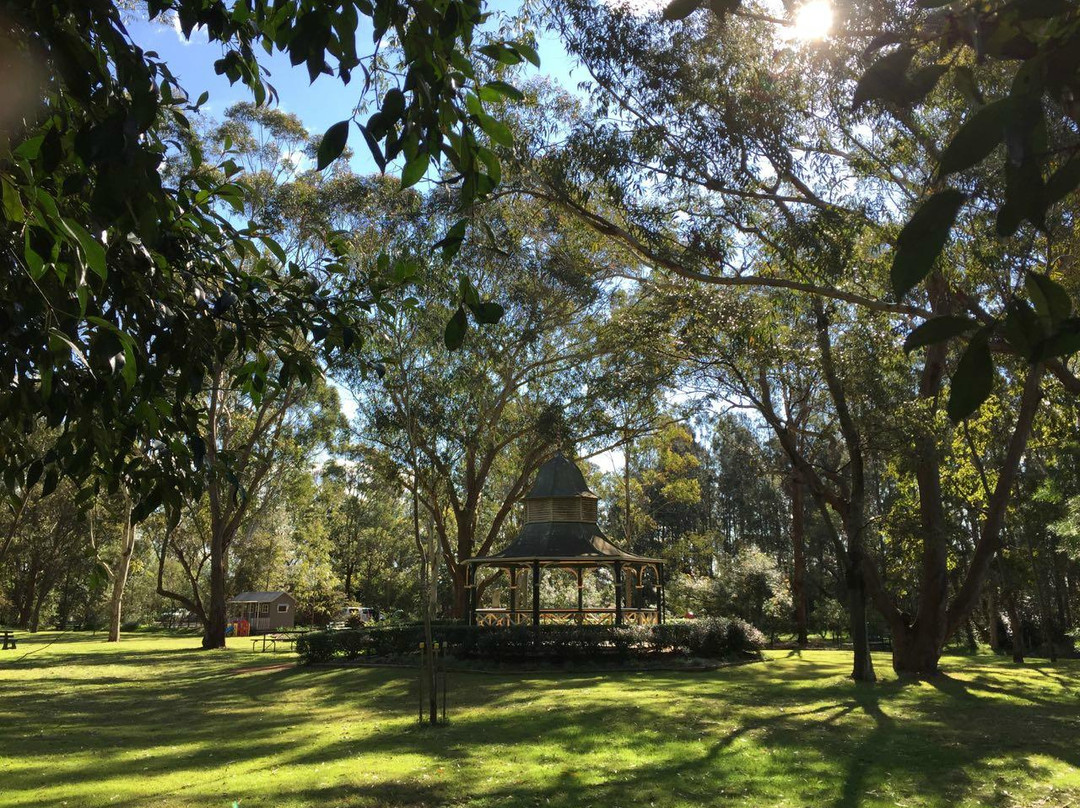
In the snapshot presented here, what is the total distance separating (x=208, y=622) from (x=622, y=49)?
27.3 metres

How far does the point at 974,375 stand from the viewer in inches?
36.5

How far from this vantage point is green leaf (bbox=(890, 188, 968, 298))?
0.85 m

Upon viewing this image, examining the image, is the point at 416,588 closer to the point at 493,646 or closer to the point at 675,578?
the point at 675,578

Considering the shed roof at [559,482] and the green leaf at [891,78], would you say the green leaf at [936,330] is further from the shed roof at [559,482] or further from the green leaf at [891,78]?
the shed roof at [559,482]

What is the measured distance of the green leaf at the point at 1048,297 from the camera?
912mm

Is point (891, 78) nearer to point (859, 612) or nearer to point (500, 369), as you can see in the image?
point (859, 612)

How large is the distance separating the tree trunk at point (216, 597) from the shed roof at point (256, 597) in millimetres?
15843

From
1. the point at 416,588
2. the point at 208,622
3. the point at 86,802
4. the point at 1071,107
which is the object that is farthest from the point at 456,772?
the point at 416,588

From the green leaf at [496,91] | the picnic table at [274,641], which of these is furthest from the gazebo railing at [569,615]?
the green leaf at [496,91]

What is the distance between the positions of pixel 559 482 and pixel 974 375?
2336 cm

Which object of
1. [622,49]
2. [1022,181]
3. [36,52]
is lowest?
[1022,181]

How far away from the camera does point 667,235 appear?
12.3 metres

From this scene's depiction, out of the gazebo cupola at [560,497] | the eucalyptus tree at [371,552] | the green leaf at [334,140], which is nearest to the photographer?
the green leaf at [334,140]

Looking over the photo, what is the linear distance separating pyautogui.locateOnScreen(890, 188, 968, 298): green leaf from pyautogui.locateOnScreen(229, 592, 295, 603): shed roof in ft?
164
